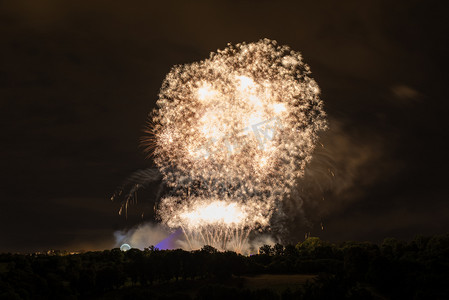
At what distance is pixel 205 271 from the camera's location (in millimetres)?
109750

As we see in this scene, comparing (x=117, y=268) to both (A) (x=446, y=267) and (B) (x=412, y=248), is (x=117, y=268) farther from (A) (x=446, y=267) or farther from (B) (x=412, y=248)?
(B) (x=412, y=248)

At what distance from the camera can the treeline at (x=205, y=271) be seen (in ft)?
270

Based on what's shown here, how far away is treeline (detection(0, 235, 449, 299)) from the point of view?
270ft

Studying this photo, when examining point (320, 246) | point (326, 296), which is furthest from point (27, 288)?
point (320, 246)

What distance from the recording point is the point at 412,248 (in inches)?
5231

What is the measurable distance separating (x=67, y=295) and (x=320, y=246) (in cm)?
7798

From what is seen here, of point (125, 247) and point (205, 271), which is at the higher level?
point (125, 247)

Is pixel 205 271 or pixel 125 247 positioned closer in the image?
pixel 205 271

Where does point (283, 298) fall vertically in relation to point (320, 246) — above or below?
below

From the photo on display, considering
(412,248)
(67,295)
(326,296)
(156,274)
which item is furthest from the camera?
(412,248)

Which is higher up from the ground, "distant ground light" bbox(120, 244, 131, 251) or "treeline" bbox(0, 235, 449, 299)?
"distant ground light" bbox(120, 244, 131, 251)

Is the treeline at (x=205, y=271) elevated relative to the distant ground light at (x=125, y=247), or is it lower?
lower

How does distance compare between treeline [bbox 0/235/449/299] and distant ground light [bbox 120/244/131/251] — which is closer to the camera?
treeline [bbox 0/235/449/299]

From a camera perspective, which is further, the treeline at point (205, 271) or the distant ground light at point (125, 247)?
the distant ground light at point (125, 247)
